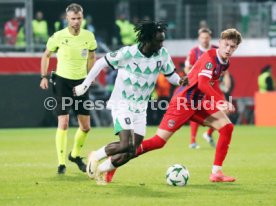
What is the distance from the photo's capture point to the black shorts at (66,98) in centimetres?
1430

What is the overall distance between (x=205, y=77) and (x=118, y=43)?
22.6 metres

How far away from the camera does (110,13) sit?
38094 mm

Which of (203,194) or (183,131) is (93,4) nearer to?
(183,131)

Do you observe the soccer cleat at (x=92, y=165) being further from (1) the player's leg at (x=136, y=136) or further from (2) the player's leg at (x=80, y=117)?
(2) the player's leg at (x=80, y=117)

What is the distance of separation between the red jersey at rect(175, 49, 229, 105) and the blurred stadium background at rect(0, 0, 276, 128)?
15.5 meters

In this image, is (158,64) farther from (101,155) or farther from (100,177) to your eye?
(100,177)

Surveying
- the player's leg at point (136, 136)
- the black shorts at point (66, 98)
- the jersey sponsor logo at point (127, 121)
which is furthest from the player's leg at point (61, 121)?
the jersey sponsor logo at point (127, 121)

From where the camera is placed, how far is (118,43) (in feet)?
116

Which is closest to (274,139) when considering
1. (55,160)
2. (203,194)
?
(55,160)

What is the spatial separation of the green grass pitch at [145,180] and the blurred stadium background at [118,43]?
7089 millimetres

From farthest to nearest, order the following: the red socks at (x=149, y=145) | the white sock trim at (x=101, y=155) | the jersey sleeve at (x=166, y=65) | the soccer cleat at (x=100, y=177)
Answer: the red socks at (x=149, y=145) < the soccer cleat at (x=100, y=177) < the white sock trim at (x=101, y=155) < the jersey sleeve at (x=166, y=65)

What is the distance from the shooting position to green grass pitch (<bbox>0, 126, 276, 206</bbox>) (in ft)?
36.1

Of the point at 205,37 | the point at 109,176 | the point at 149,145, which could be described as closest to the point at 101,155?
the point at 109,176

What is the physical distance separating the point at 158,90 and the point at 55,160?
13.9 meters
